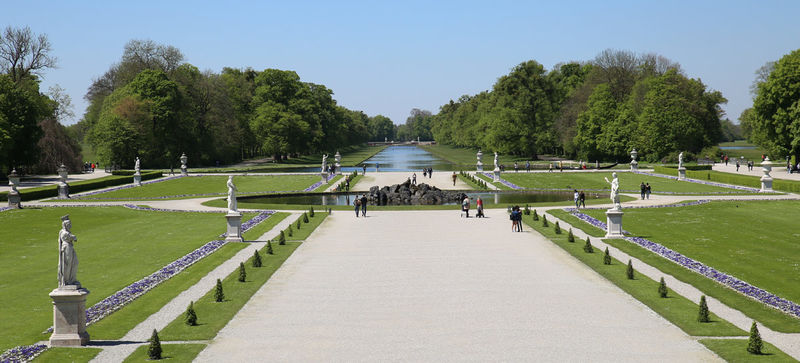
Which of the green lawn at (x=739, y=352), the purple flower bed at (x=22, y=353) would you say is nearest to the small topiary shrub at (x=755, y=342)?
the green lawn at (x=739, y=352)

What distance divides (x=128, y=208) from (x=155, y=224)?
10801 millimetres

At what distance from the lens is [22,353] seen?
655 inches

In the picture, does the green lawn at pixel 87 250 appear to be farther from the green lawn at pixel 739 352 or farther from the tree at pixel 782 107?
the tree at pixel 782 107

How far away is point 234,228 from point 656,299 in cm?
2046

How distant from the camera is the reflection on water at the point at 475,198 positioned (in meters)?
58.0

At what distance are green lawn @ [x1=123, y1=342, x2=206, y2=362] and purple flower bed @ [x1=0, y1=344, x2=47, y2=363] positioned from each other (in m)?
2.31

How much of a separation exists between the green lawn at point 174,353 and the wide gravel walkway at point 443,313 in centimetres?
32

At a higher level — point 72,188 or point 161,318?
point 72,188

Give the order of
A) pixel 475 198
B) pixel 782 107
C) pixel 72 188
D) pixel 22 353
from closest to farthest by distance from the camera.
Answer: pixel 22 353, pixel 475 198, pixel 72 188, pixel 782 107

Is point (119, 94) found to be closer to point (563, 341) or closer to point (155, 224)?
point (155, 224)

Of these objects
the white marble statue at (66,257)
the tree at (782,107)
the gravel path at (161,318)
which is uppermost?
the tree at (782,107)

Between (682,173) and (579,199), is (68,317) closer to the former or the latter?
(579,199)

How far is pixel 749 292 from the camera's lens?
22422mm

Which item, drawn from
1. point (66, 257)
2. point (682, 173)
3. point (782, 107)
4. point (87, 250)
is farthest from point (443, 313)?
point (782, 107)
